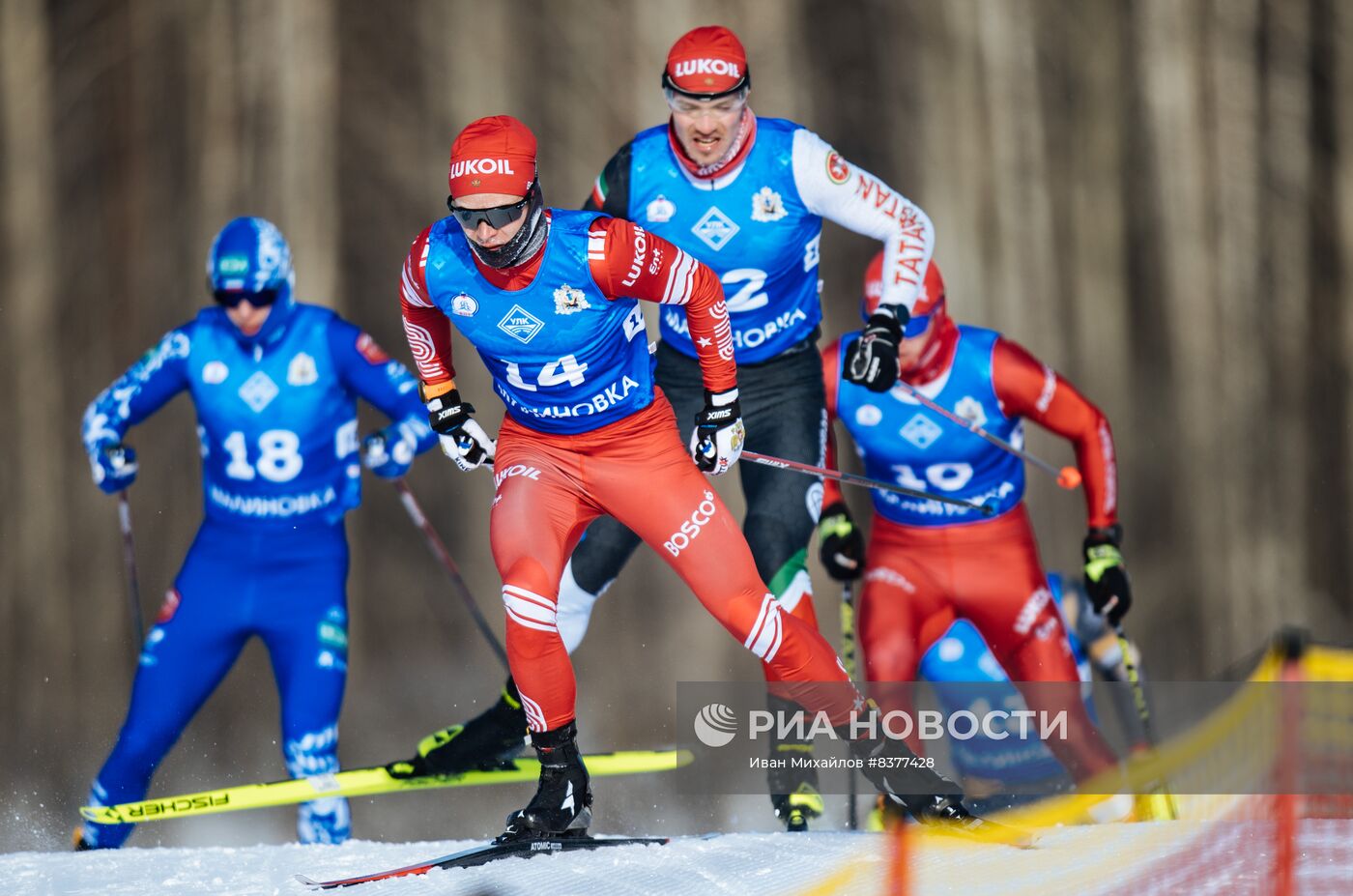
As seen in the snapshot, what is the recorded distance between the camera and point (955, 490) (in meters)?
5.45

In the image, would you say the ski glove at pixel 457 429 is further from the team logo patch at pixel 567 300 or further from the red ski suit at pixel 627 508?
the team logo patch at pixel 567 300

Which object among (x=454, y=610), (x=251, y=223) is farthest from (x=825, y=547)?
(x=454, y=610)

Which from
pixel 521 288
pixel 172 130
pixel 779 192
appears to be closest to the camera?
pixel 521 288

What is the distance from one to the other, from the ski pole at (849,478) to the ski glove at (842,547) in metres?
0.19

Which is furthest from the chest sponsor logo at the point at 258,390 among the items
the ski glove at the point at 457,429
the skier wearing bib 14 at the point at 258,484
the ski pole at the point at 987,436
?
the ski pole at the point at 987,436

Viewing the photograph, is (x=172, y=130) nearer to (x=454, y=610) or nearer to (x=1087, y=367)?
(x=454, y=610)

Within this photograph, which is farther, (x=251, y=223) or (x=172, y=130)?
(x=172, y=130)

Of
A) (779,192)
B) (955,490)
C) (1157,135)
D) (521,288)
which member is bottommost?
(955,490)

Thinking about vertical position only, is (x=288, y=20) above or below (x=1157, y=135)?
above

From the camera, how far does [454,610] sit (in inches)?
298

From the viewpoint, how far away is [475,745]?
16.1 feet

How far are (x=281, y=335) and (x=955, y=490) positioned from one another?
2.40 meters

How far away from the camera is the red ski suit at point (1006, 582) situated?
526cm

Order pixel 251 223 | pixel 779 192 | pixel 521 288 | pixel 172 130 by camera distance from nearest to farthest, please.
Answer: pixel 521 288 → pixel 779 192 → pixel 251 223 → pixel 172 130
